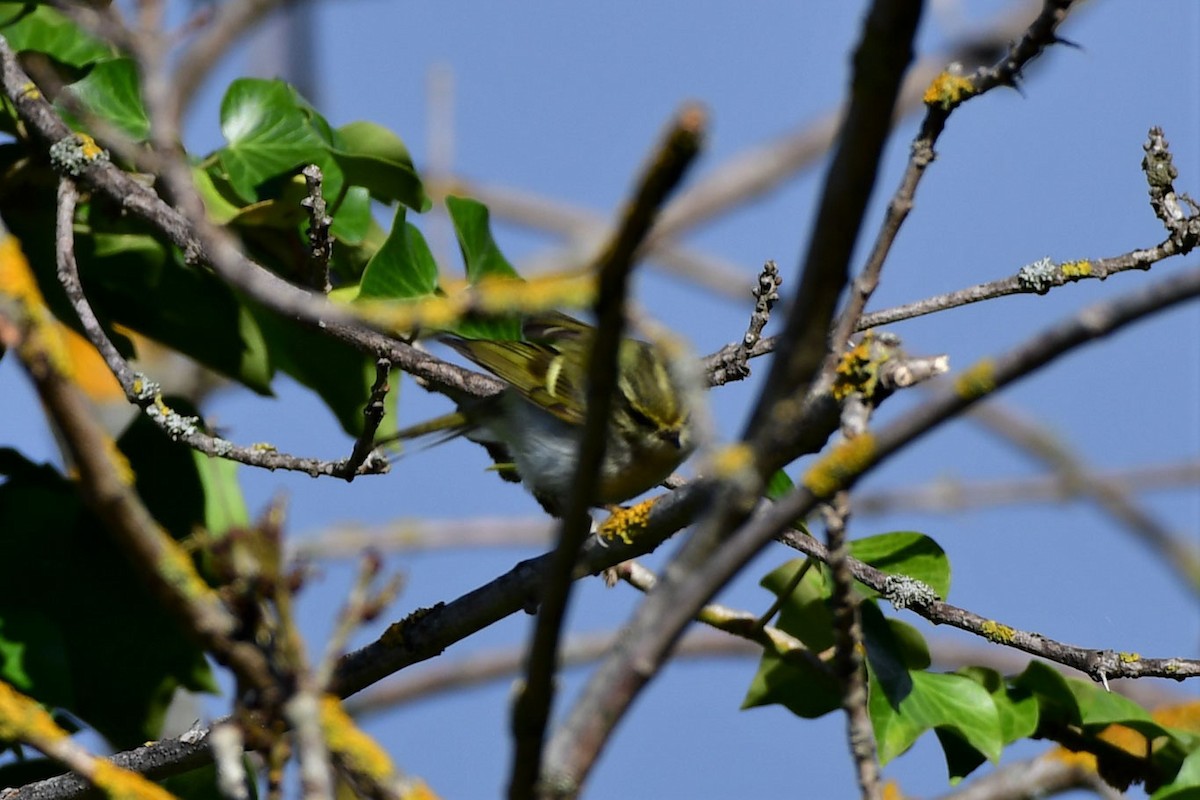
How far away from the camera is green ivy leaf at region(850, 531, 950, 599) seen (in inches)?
70.2

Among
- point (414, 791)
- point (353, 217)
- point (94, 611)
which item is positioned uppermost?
point (353, 217)

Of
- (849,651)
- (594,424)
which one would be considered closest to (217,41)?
(849,651)

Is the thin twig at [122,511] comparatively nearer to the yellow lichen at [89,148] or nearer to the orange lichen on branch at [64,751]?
the orange lichen on branch at [64,751]

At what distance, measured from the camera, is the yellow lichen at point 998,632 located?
1573 millimetres

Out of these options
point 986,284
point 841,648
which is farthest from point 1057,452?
point 841,648

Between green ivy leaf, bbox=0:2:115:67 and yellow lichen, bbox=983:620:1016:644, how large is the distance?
1578mm

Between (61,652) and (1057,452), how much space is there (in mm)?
8335

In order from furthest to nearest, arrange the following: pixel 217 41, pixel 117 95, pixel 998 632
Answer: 1. pixel 217 41
2. pixel 117 95
3. pixel 998 632

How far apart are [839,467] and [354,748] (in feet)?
1.15

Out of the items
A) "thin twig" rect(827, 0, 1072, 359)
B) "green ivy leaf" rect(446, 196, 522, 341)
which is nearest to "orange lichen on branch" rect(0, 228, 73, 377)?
"thin twig" rect(827, 0, 1072, 359)

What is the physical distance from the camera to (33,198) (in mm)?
2080

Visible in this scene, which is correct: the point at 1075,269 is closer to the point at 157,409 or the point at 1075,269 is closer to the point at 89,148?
the point at 157,409

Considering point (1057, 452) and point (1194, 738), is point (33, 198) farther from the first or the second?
point (1057, 452)

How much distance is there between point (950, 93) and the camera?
1.32 m
